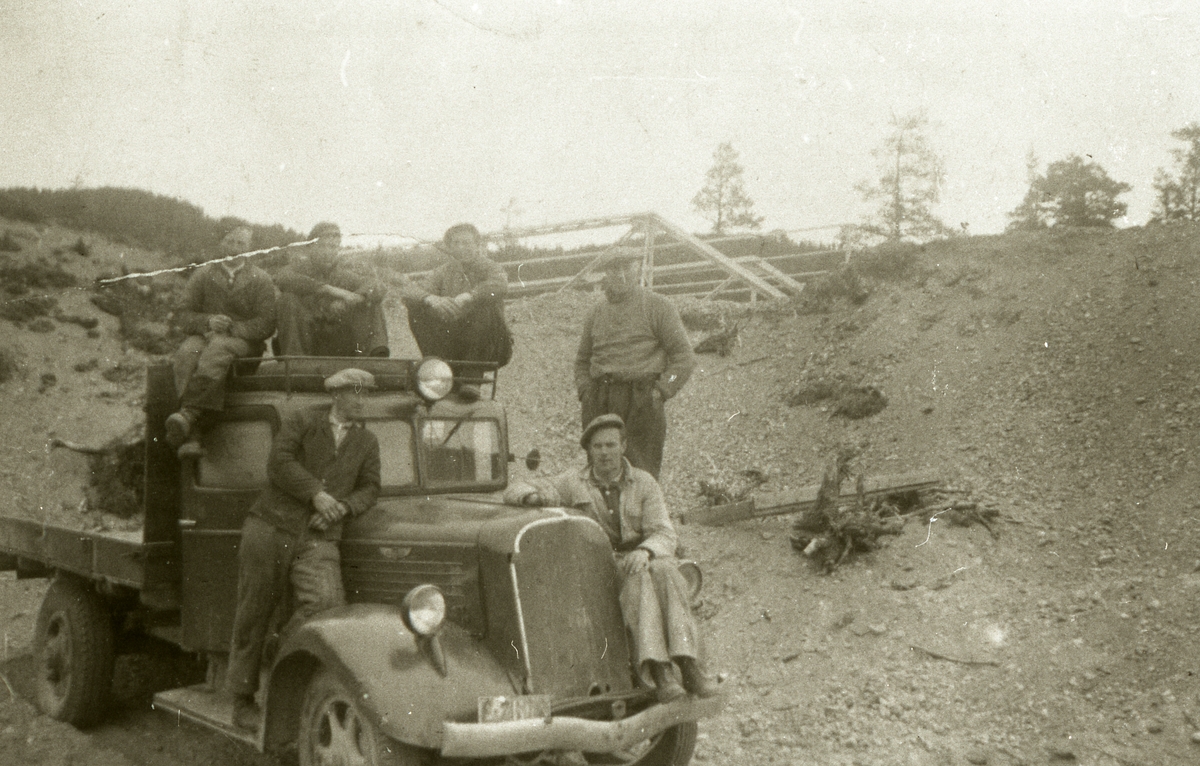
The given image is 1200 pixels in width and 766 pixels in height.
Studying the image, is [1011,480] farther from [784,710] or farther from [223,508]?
[223,508]

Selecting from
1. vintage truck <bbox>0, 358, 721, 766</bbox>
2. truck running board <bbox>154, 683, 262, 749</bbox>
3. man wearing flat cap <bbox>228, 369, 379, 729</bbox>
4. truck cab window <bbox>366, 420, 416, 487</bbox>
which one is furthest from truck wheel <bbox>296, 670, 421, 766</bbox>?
truck cab window <bbox>366, 420, 416, 487</bbox>

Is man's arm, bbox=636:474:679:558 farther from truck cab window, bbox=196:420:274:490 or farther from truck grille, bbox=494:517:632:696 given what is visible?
truck cab window, bbox=196:420:274:490

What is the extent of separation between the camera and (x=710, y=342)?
53.1 ft

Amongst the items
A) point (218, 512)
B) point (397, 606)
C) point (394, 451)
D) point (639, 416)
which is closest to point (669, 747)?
point (397, 606)

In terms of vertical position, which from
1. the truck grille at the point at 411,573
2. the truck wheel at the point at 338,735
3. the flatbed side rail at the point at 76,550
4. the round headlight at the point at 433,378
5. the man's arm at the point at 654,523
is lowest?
the truck wheel at the point at 338,735

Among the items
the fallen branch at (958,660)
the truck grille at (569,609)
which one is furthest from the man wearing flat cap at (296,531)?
the fallen branch at (958,660)

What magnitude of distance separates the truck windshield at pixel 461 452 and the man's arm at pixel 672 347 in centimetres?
147

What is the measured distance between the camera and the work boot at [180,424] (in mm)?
5945

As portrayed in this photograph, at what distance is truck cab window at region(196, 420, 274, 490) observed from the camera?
19.4 ft

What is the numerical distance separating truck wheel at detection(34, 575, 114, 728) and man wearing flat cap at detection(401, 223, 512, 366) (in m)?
2.84

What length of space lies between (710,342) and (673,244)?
5.23 meters

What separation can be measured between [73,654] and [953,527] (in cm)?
651

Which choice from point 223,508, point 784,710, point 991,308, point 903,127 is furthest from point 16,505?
point 903,127

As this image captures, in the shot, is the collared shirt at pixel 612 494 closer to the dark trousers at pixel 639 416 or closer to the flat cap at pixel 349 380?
the flat cap at pixel 349 380
